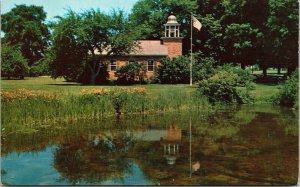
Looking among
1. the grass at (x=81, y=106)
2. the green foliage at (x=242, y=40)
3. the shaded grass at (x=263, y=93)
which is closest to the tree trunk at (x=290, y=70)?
the shaded grass at (x=263, y=93)

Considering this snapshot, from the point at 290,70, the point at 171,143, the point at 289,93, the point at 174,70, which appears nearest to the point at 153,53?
the point at 174,70

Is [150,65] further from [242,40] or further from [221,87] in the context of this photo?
[221,87]

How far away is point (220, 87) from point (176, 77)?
1241 cm

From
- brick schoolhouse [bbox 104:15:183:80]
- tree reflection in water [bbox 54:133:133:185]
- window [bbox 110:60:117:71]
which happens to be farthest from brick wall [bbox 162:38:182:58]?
tree reflection in water [bbox 54:133:133:185]

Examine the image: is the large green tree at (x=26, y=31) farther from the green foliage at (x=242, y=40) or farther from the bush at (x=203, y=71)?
the bush at (x=203, y=71)

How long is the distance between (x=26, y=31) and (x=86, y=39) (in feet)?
99.8

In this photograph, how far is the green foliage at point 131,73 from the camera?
36875mm

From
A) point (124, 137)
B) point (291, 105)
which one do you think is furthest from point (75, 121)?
point (291, 105)

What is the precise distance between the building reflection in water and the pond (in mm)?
26

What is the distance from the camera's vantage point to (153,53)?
39.2 metres

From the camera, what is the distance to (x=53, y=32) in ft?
109

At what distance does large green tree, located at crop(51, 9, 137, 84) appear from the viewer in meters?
32.8

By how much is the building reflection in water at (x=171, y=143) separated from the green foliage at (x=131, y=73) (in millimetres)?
20735

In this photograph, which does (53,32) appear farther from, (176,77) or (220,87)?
(220,87)
